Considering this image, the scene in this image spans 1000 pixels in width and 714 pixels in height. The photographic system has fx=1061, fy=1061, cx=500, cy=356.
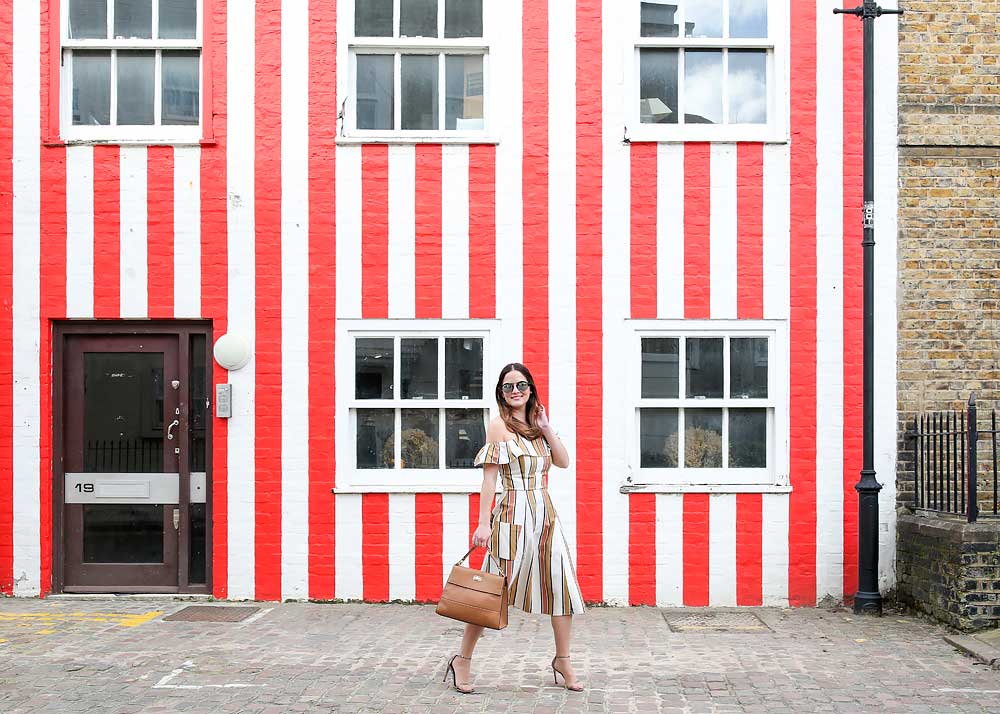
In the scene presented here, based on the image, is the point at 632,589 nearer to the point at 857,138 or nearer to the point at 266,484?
the point at 266,484

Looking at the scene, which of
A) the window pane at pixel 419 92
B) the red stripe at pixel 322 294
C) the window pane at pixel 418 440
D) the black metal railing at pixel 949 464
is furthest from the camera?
the window pane at pixel 419 92

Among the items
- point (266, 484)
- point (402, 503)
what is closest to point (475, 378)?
point (402, 503)

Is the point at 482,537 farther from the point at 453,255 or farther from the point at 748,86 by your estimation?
the point at 748,86

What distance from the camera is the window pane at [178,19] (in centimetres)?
918

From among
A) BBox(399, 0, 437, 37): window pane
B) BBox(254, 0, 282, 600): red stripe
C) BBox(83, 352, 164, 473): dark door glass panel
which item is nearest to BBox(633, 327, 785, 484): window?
BBox(254, 0, 282, 600): red stripe

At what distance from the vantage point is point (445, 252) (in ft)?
29.7

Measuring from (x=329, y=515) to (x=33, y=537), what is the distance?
2.52m

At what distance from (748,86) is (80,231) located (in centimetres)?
588

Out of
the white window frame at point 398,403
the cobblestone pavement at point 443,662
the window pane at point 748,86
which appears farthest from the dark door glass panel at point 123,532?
the window pane at point 748,86

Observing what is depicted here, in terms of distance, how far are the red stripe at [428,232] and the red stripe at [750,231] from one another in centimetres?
256

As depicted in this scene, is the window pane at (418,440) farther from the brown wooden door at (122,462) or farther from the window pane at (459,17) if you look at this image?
the window pane at (459,17)

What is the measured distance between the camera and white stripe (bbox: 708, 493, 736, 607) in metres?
8.95

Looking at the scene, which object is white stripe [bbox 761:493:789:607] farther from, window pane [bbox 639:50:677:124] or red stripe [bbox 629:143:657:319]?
window pane [bbox 639:50:677:124]

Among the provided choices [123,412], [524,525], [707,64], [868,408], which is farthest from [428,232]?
[868,408]
